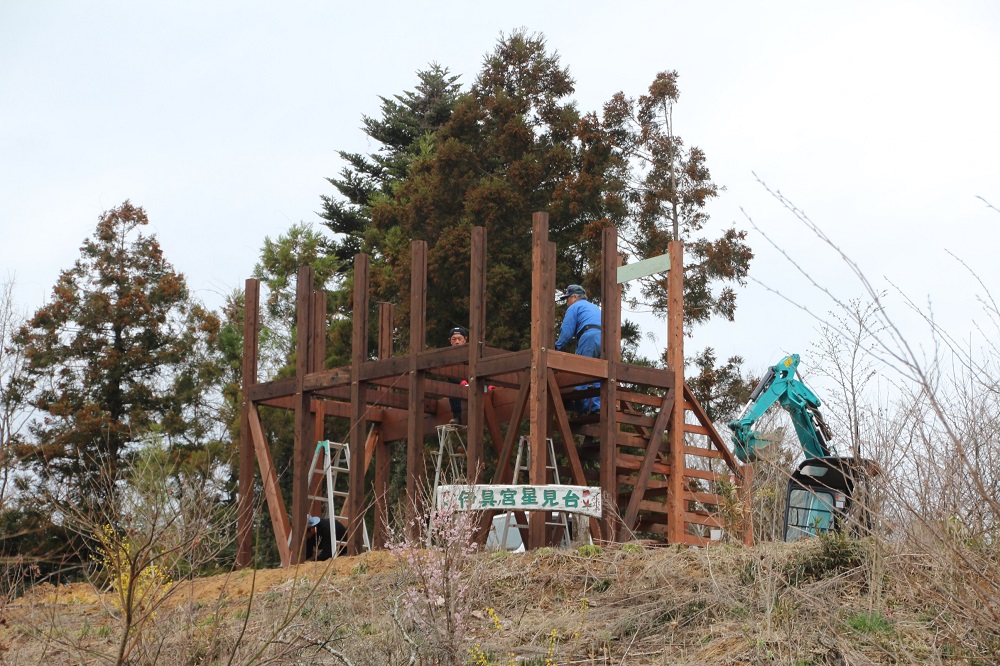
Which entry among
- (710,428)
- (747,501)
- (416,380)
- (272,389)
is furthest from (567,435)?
(272,389)

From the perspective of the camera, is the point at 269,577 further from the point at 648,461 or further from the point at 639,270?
the point at 639,270

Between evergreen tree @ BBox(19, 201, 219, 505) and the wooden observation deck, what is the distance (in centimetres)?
1238

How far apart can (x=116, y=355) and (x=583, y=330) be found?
719 inches

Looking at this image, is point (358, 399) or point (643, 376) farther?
point (358, 399)

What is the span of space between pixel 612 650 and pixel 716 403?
15859mm

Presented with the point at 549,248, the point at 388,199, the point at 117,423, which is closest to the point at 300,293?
the point at 549,248

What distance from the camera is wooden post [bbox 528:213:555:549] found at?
13461 mm

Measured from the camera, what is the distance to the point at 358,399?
15922 mm

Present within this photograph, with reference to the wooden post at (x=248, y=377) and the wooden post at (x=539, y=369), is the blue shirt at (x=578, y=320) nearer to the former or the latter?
the wooden post at (x=539, y=369)

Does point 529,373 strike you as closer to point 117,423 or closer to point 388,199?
point 117,423

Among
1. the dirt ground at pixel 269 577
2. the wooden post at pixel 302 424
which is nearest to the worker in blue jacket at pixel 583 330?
the dirt ground at pixel 269 577

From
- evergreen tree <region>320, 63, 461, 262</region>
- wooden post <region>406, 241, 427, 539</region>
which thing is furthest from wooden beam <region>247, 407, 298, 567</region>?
evergreen tree <region>320, 63, 461, 262</region>

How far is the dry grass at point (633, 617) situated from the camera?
25.8ft

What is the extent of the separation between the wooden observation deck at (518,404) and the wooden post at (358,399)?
22 mm
